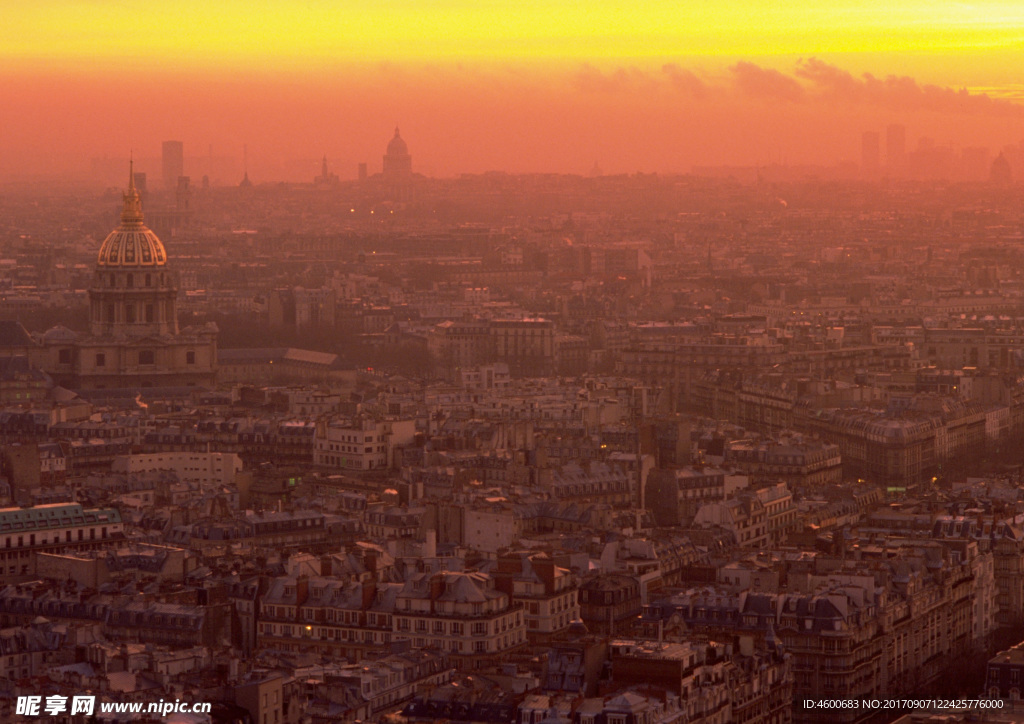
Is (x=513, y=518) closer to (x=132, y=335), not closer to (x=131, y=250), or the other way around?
(x=132, y=335)

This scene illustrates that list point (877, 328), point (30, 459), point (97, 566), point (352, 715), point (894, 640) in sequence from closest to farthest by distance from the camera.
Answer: point (352, 715), point (894, 640), point (97, 566), point (30, 459), point (877, 328)

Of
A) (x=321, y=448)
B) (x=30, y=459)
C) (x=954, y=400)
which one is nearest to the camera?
(x=30, y=459)

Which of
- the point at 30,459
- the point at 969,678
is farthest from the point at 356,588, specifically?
the point at 30,459

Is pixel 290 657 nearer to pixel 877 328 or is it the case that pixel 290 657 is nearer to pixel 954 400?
pixel 954 400

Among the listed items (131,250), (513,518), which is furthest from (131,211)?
(513,518)

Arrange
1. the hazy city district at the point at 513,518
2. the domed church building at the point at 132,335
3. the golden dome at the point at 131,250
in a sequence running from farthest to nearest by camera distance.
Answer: the golden dome at the point at 131,250 → the domed church building at the point at 132,335 → the hazy city district at the point at 513,518
